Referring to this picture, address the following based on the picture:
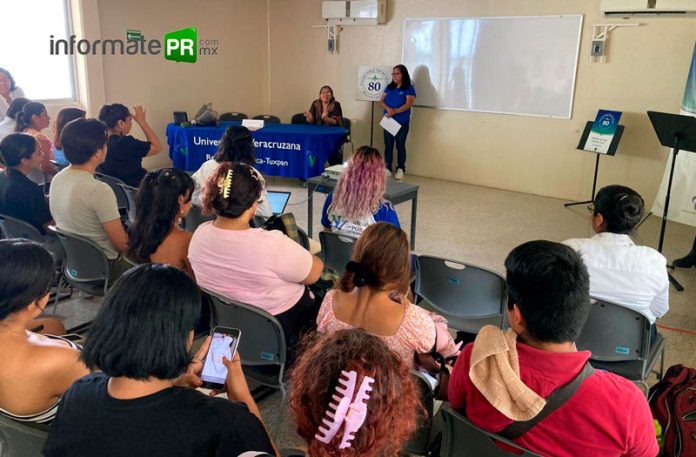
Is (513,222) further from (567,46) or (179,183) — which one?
(179,183)

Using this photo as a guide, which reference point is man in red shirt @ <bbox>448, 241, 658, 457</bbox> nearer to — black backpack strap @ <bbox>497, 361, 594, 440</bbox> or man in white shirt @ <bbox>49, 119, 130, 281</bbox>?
black backpack strap @ <bbox>497, 361, 594, 440</bbox>

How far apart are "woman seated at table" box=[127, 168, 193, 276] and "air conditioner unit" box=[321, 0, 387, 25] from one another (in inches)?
230

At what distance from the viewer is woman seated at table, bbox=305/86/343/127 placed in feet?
24.7

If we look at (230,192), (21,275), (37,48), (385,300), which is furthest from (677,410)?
(37,48)

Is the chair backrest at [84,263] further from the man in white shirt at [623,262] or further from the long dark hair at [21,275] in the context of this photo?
the man in white shirt at [623,262]

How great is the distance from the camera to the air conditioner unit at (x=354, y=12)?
25.1ft

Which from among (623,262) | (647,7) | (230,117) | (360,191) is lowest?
(623,262)

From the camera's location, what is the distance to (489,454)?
4.64ft

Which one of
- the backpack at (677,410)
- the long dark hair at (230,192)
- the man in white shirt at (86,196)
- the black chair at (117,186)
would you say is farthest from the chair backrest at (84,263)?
the backpack at (677,410)

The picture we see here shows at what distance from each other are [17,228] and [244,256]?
1.63 m

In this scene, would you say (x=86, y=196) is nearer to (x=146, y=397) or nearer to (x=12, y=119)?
(x=146, y=397)

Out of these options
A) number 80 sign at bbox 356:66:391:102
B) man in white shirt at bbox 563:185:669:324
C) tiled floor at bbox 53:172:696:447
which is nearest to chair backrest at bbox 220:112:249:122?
tiled floor at bbox 53:172:696:447

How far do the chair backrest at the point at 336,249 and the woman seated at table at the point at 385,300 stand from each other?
100 cm

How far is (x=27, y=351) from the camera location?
147cm
